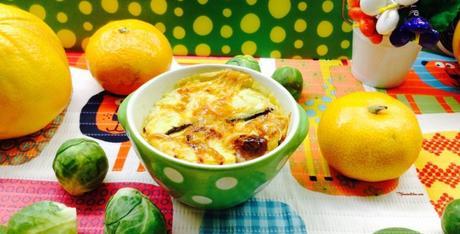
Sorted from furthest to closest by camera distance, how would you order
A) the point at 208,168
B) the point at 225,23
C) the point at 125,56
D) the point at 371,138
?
the point at 225,23
the point at 125,56
the point at 371,138
the point at 208,168

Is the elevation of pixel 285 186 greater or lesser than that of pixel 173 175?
lesser

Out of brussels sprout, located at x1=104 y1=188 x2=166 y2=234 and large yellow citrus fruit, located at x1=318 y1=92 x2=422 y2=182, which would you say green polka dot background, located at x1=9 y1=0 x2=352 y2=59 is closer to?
large yellow citrus fruit, located at x1=318 y1=92 x2=422 y2=182

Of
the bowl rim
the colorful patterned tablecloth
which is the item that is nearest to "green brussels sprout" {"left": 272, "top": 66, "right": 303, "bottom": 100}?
the colorful patterned tablecloth

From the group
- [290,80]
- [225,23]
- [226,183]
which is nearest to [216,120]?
[226,183]

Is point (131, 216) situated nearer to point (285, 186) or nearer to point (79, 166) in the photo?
point (79, 166)

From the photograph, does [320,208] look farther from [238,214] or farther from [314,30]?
[314,30]

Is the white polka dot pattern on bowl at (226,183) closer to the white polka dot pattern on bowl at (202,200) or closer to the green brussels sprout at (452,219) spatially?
the white polka dot pattern on bowl at (202,200)
